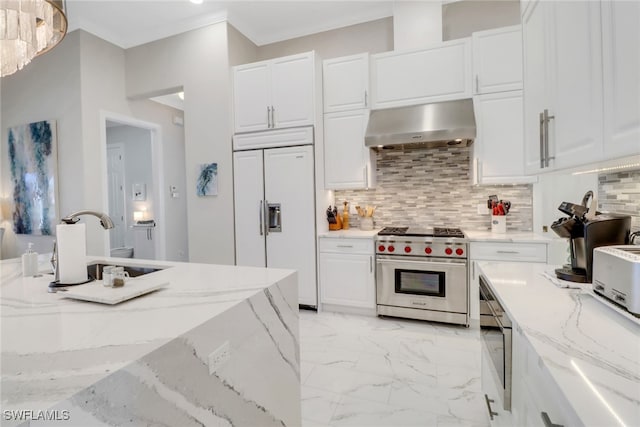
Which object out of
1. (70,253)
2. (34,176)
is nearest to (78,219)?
(70,253)

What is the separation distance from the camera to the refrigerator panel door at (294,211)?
340cm

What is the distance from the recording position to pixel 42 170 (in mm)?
3809

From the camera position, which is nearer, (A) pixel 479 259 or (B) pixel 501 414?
(B) pixel 501 414

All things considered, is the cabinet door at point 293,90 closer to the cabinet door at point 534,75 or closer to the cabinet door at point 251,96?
the cabinet door at point 251,96

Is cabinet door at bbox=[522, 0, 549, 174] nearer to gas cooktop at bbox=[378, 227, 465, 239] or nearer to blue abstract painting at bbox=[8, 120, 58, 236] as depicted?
gas cooktop at bbox=[378, 227, 465, 239]

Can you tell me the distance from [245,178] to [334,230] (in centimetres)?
117

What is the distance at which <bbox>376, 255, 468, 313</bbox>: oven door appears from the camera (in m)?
2.93

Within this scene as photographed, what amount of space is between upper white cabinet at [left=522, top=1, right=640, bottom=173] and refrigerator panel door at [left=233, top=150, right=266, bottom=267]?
8.48 feet

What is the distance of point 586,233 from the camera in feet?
4.21

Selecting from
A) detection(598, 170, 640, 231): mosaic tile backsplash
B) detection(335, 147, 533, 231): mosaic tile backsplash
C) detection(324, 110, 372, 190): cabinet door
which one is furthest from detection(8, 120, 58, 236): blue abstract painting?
detection(598, 170, 640, 231): mosaic tile backsplash

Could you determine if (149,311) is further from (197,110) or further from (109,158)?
(109,158)

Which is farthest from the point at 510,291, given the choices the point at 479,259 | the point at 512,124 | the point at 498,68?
the point at 498,68

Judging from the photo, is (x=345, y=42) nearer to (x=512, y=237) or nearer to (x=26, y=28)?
(x=512, y=237)

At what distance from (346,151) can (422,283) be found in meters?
1.56
